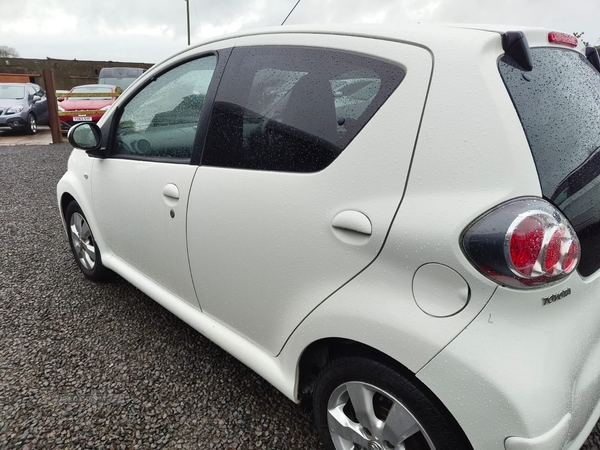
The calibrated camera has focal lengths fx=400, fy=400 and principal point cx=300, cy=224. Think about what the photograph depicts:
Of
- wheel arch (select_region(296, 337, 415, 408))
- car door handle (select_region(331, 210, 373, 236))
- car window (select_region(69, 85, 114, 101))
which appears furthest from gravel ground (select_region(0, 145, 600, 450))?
car window (select_region(69, 85, 114, 101))

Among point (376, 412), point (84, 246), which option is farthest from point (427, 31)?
point (84, 246)

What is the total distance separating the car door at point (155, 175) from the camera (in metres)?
1.88

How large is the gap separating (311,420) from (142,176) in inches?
57.1

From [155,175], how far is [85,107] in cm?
998

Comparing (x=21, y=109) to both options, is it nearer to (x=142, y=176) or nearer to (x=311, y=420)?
(x=142, y=176)

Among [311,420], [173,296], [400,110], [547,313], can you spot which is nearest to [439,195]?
[400,110]

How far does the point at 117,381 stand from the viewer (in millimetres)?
2031

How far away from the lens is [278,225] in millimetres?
1421

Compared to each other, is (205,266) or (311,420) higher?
(205,266)

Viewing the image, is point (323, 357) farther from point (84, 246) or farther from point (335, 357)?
point (84, 246)

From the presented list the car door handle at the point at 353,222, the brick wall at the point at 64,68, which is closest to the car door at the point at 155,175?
the car door handle at the point at 353,222

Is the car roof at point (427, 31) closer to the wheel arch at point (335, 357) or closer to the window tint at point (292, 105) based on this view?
the window tint at point (292, 105)

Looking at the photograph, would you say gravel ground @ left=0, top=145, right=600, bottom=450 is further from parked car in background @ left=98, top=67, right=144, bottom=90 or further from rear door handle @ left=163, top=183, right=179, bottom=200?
parked car in background @ left=98, top=67, right=144, bottom=90

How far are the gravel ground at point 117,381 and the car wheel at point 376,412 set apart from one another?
353 millimetres
